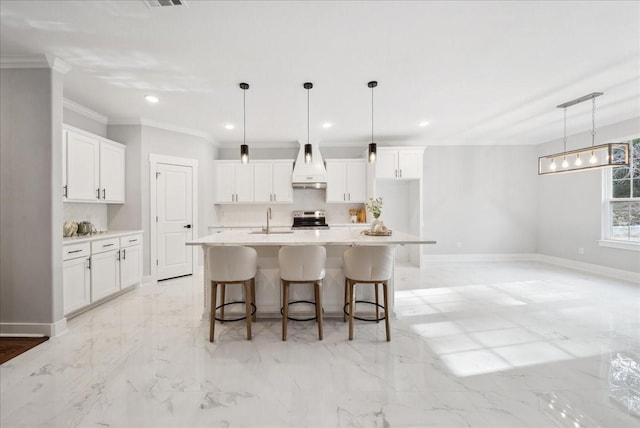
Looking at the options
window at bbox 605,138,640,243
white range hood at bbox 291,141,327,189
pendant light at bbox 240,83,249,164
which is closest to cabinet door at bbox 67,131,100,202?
pendant light at bbox 240,83,249,164

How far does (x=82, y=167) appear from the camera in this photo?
3.56 meters

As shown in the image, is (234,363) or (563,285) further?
(563,285)

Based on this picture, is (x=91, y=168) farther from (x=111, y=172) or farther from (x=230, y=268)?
(x=230, y=268)

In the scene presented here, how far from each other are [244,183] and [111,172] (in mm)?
2222

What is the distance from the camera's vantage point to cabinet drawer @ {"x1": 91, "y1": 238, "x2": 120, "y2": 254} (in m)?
3.34

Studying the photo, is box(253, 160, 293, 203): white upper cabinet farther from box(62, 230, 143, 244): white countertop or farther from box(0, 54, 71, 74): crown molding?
box(0, 54, 71, 74): crown molding

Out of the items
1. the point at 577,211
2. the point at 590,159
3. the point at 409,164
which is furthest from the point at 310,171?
the point at 577,211

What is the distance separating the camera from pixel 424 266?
5.65 m

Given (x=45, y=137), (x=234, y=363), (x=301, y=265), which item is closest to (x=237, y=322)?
(x=234, y=363)

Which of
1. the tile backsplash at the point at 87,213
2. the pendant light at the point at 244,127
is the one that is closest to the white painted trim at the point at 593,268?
the pendant light at the point at 244,127

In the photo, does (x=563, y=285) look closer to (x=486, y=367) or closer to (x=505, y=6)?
(x=486, y=367)

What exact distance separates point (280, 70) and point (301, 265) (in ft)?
6.71

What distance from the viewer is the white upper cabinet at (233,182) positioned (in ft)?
18.6

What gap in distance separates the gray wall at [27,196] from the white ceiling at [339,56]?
0.41 metres
